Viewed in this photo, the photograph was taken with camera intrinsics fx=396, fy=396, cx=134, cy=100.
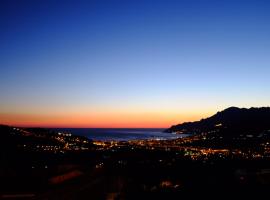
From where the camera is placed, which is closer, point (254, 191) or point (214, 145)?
point (254, 191)

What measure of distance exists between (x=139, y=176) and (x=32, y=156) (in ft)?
119

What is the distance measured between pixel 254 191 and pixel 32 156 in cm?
5398

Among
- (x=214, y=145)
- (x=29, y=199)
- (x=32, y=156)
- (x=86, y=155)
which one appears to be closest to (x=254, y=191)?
(x=29, y=199)

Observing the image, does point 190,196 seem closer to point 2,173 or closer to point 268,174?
point 268,174

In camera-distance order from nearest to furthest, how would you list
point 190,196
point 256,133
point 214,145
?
point 190,196
point 214,145
point 256,133

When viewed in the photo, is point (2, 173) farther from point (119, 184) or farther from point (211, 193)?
point (211, 193)

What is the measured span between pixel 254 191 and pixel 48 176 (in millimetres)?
27077

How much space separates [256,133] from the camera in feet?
548

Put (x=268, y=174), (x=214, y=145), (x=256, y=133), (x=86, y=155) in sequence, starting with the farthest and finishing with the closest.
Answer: (x=256, y=133) → (x=214, y=145) → (x=86, y=155) → (x=268, y=174)

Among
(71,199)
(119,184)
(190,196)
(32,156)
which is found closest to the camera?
(190,196)

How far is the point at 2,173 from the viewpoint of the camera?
50.0 m

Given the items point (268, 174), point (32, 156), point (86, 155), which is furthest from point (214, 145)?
point (268, 174)

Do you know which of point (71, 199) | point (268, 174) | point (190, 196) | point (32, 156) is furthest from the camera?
point (32, 156)

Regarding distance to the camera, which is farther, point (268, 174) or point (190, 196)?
point (268, 174)
